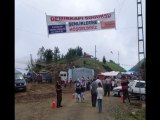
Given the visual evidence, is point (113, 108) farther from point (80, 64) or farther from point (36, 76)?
point (80, 64)

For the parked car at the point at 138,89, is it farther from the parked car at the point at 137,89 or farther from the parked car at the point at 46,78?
the parked car at the point at 46,78

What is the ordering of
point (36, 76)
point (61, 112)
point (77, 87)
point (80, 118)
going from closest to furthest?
point (80, 118), point (61, 112), point (77, 87), point (36, 76)

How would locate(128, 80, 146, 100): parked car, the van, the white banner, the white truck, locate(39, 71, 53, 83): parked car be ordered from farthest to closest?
the white truck → locate(39, 71, 53, 83): parked car → the van → locate(128, 80, 146, 100): parked car → the white banner

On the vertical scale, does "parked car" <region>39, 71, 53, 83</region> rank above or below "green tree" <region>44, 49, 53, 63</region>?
below

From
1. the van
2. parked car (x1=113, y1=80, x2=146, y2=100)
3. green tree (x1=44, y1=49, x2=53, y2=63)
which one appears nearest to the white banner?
parked car (x1=113, y1=80, x2=146, y2=100)

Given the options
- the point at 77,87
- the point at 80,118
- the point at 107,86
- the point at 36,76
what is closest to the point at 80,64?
the point at 36,76

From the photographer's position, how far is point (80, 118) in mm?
18875

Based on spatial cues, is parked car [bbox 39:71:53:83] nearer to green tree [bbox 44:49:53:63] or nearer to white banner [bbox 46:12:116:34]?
green tree [bbox 44:49:53:63]

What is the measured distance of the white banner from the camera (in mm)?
23375

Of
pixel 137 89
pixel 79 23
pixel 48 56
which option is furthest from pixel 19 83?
pixel 48 56

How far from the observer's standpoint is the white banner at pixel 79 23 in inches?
920

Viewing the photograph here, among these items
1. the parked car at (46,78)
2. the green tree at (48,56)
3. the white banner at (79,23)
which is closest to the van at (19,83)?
the white banner at (79,23)
